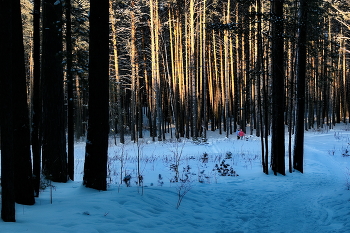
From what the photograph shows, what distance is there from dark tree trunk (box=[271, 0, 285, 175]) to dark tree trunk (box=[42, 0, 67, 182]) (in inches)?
258

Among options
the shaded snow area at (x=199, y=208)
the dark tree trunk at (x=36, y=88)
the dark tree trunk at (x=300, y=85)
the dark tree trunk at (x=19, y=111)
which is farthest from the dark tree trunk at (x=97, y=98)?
the dark tree trunk at (x=300, y=85)

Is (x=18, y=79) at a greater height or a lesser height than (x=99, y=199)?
Answer: greater

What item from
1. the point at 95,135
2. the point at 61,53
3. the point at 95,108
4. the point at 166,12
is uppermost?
the point at 166,12

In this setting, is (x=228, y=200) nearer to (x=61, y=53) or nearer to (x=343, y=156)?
(x=61, y=53)

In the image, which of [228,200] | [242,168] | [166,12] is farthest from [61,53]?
[166,12]

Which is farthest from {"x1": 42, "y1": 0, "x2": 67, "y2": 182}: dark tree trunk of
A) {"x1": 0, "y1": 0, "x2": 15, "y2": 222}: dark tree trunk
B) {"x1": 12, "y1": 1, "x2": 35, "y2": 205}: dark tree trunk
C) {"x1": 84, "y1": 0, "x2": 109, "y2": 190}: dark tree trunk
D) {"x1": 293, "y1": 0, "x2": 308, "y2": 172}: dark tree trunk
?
{"x1": 293, "y1": 0, "x2": 308, "y2": 172}: dark tree trunk

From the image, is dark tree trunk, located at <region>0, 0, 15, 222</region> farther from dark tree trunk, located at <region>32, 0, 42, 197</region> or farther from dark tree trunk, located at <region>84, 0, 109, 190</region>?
dark tree trunk, located at <region>84, 0, 109, 190</region>

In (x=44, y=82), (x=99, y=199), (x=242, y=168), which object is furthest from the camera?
(x=242, y=168)

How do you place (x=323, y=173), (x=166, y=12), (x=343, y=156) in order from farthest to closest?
1. (x=166, y=12)
2. (x=343, y=156)
3. (x=323, y=173)

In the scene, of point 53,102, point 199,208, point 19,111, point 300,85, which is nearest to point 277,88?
point 300,85

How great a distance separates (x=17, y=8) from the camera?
16.1 ft

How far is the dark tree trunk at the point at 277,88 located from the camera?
1023cm

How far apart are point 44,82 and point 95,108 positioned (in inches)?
112

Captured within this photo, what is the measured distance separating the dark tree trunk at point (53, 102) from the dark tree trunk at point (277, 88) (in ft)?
21.5
